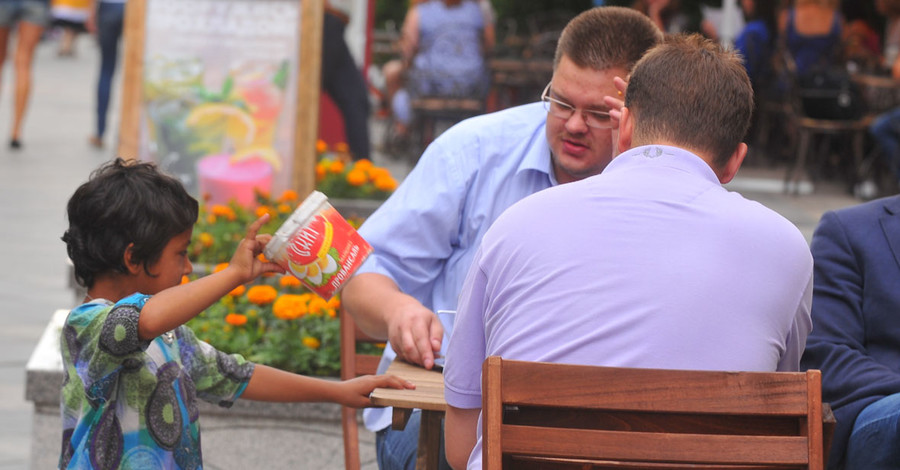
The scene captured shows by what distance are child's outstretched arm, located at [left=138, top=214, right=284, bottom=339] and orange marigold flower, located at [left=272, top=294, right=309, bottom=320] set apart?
1372mm

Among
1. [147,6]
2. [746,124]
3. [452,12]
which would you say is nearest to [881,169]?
[452,12]

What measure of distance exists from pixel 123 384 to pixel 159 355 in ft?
0.31

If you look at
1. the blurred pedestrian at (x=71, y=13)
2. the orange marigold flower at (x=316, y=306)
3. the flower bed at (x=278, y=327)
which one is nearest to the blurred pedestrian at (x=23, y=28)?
the blurred pedestrian at (x=71, y=13)

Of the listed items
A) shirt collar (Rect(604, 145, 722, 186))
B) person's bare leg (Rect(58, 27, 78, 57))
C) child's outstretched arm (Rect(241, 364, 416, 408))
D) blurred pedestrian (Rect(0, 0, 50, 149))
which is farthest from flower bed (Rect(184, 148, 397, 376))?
person's bare leg (Rect(58, 27, 78, 57))

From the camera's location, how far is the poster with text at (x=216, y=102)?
20.2 ft

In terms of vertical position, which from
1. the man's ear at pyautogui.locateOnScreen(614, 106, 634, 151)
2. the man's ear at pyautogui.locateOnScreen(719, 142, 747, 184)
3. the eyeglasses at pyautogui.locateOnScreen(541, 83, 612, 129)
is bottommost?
the eyeglasses at pyautogui.locateOnScreen(541, 83, 612, 129)

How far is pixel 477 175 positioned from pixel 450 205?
4.0 inches

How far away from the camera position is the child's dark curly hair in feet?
8.06

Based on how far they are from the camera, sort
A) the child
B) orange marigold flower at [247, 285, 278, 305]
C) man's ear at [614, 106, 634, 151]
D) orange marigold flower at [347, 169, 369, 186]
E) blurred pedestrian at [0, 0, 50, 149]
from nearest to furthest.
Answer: man's ear at [614, 106, 634, 151] → the child → orange marigold flower at [247, 285, 278, 305] → orange marigold flower at [347, 169, 369, 186] → blurred pedestrian at [0, 0, 50, 149]

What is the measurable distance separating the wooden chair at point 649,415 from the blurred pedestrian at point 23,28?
8.85 meters

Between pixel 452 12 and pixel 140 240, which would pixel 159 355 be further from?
pixel 452 12

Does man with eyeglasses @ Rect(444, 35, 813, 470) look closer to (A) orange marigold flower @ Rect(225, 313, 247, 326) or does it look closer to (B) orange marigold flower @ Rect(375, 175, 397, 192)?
(A) orange marigold flower @ Rect(225, 313, 247, 326)

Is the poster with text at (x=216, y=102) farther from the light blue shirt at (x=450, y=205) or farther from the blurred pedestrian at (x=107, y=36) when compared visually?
the blurred pedestrian at (x=107, y=36)

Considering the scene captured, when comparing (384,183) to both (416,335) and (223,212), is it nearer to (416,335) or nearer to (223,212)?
(223,212)
